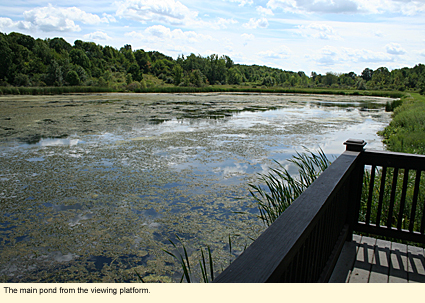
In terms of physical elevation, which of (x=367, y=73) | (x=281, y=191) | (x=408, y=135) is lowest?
(x=281, y=191)

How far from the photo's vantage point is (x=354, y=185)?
2740 millimetres

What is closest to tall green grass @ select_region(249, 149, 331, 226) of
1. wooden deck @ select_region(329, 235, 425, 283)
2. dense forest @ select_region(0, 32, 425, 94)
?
wooden deck @ select_region(329, 235, 425, 283)

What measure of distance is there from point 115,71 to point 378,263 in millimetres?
94323

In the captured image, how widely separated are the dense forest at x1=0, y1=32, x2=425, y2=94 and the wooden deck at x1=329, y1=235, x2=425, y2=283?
44892 millimetres

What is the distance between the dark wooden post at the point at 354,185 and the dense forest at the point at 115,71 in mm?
44870

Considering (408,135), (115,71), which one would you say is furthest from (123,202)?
(115,71)

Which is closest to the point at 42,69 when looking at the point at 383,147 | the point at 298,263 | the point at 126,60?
→ the point at 126,60

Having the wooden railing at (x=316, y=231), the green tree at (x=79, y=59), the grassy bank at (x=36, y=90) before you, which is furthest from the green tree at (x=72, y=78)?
the wooden railing at (x=316, y=231)

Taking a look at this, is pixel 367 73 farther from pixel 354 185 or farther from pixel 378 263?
pixel 378 263

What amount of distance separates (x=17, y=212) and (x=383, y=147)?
8330 millimetres

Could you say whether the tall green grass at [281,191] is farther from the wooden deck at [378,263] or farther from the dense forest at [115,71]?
the dense forest at [115,71]

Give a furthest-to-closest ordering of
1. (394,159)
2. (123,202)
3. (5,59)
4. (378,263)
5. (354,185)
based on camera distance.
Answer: (5,59) < (123,202) < (354,185) < (394,159) < (378,263)

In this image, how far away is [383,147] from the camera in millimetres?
8500

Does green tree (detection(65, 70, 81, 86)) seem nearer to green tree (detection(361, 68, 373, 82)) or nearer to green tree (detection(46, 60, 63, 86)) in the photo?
green tree (detection(46, 60, 63, 86))
